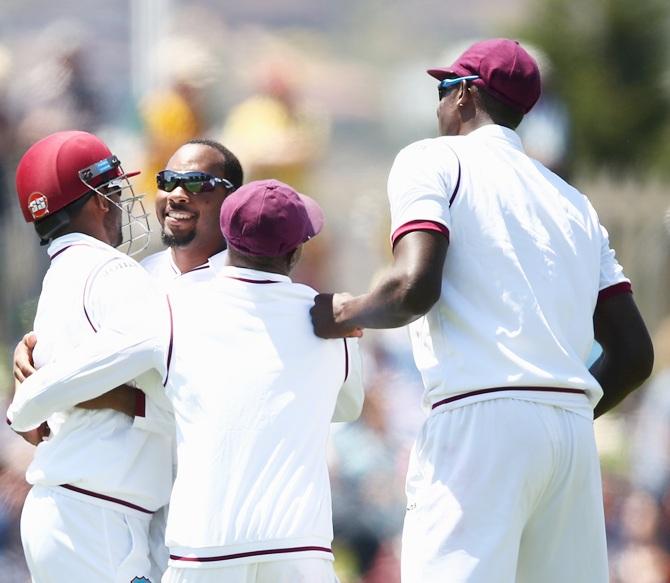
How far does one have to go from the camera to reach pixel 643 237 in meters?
6.78

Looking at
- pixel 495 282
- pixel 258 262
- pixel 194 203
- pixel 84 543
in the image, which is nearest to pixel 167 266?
pixel 194 203

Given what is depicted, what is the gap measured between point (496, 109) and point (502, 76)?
0.33ft

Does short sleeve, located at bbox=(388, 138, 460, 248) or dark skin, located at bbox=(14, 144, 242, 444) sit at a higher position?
short sleeve, located at bbox=(388, 138, 460, 248)

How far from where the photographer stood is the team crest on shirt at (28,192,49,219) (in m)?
3.79

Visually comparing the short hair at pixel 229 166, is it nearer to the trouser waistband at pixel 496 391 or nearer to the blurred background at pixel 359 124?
the trouser waistband at pixel 496 391

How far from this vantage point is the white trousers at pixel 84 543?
3555 millimetres

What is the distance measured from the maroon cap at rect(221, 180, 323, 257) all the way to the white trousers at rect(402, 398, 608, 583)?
58 cm

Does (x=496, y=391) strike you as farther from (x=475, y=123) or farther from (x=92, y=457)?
(x=92, y=457)

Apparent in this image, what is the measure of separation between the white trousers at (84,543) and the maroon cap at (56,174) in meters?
0.80

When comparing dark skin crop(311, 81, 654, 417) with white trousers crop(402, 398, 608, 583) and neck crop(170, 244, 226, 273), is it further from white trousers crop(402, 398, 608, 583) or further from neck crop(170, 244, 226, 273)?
neck crop(170, 244, 226, 273)

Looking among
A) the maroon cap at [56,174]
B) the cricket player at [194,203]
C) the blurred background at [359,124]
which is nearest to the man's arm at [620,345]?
the cricket player at [194,203]

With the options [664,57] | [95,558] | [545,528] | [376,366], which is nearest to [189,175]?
[95,558]

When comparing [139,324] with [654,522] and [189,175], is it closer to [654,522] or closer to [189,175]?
[189,175]

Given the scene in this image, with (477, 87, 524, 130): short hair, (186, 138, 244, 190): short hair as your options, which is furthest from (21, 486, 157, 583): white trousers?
(477, 87, 524, 130): short hair
